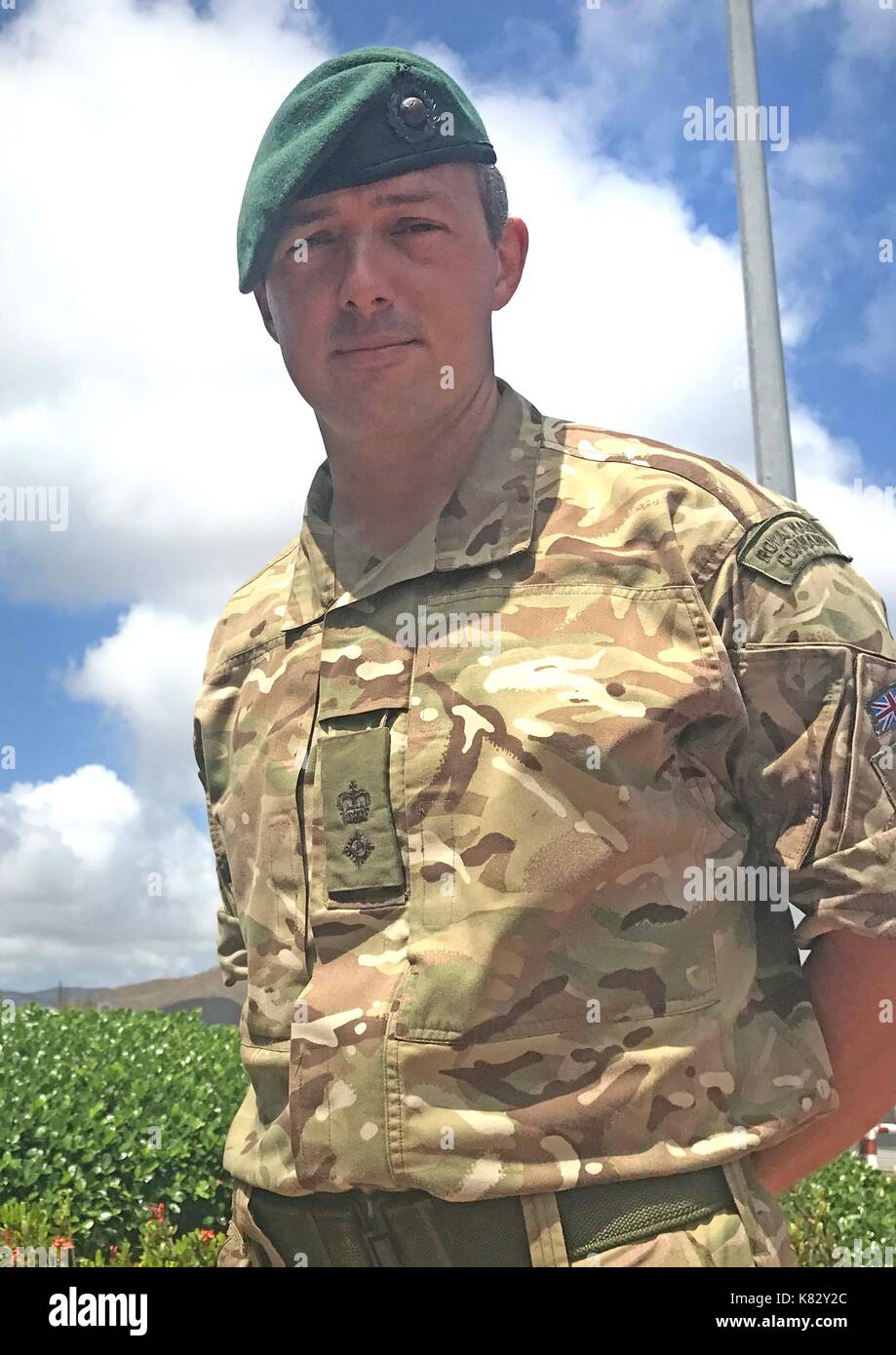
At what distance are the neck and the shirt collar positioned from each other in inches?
1.3

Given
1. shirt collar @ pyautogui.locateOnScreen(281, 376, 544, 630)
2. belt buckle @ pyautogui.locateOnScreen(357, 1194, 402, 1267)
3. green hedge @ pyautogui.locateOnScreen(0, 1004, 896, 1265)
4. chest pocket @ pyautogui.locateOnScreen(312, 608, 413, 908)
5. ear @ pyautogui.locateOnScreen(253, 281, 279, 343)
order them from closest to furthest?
belt buckle @ pyautogui.locateOnScreen(357, 1194, 402, 1267) → chest pocket @ pyautogui.locateOnScreen(312, 608, 413, 908) → shirt collar @ pyautogui.locateOnScreen(281, 376, 544, 630) → ear @ pyautogui.locateOnScreen(253, 281, 279, 343) → green hedge @ pyautogui.locateOnScreen(0, 1004, 896, 1265)

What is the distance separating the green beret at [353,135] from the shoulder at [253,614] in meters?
0.58

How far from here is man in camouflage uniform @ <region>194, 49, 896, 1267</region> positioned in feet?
6.16

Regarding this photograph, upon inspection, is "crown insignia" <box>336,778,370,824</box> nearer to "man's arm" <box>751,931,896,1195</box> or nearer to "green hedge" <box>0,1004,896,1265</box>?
"man's arm" <box>751,931,896,1195</box>

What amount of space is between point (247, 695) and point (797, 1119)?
1225 millimetres

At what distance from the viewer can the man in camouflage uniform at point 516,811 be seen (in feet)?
6.16

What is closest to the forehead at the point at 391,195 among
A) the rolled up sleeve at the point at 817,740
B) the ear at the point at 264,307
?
the ear at the point at 264,307

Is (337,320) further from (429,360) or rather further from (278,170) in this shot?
(278,170)

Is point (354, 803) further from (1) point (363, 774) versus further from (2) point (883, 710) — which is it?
(2) point (883, 710)

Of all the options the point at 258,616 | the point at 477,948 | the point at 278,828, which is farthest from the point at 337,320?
the point at 477,948

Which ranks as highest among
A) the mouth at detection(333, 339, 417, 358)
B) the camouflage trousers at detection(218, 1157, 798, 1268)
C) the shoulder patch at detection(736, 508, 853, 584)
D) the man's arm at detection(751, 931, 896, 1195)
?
the mouth at detection(333, 339, 417, 358)

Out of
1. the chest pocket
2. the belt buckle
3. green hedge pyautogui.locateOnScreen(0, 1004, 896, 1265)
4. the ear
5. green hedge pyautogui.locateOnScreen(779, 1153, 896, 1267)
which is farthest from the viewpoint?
green hedge pyautogui.locateOnScreen(779, 1153, 896, 1267)

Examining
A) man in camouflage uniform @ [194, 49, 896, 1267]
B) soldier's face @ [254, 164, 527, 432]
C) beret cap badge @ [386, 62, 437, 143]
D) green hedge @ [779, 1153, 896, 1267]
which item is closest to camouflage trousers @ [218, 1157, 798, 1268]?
man in camouflage uniform @ [194, 49, 896, 1267]

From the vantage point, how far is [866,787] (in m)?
1.96
